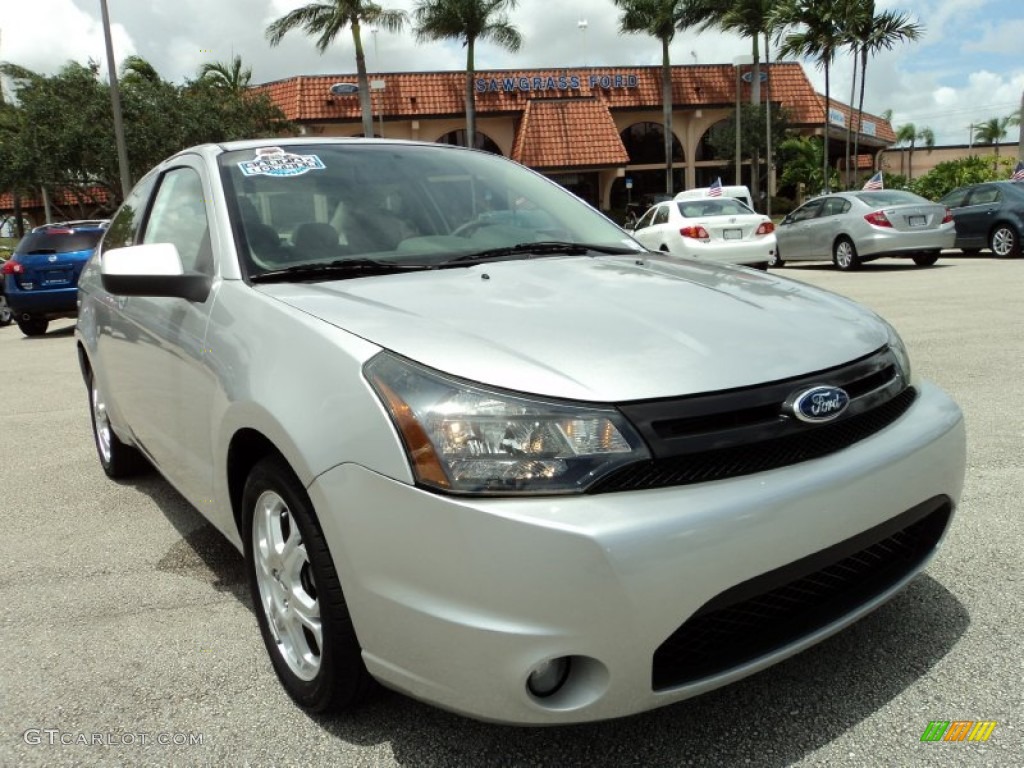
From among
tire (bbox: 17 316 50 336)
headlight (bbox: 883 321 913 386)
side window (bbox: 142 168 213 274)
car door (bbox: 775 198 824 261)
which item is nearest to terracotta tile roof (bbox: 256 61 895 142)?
car door (bbox: 775 198 824 261)

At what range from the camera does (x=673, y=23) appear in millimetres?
33969

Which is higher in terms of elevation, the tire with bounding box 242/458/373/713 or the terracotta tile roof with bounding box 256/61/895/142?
the terracotta tile roof with bounding box 256/61/895/142

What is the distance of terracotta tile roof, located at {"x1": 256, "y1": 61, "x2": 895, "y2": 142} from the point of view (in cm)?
3297

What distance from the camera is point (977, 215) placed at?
15.6m

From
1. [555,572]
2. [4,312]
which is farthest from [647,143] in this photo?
[555,572]

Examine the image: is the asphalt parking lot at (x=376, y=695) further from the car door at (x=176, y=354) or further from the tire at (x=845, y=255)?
the tire at (x=845, y=255)

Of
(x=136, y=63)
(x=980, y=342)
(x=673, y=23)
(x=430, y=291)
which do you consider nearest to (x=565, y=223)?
(x=430, y=291)

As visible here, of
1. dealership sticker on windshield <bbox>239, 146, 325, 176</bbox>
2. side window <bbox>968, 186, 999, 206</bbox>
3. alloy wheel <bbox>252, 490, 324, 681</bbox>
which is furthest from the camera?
side window <bbox>968, 186, 999, 206</bbox>

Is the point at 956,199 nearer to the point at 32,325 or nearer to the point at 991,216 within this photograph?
the point at 991,216

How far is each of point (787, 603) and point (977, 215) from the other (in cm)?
1621

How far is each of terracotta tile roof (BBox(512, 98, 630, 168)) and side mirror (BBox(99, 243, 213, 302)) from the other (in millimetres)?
31693

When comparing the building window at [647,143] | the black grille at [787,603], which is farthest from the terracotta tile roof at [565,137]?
the black grille at [787,603]

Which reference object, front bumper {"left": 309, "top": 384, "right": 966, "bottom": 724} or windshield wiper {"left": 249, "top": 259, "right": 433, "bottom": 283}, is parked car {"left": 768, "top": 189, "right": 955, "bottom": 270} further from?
front bumper {"left": 309, "top": 384, "right": 966, "bottom": 724}

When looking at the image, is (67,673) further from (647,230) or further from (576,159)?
(576,159)
